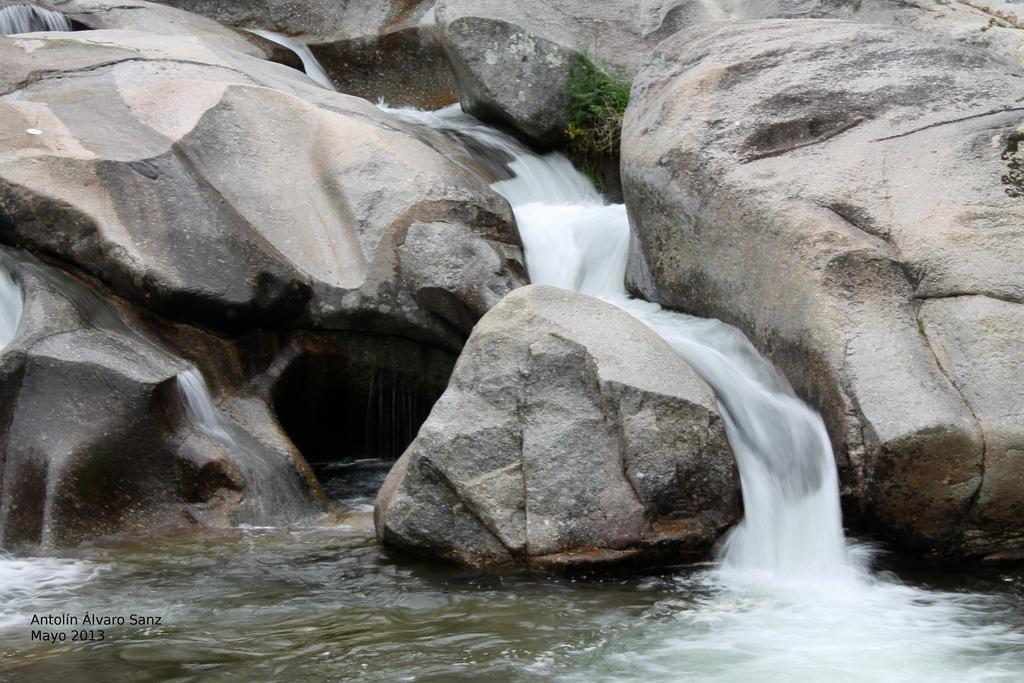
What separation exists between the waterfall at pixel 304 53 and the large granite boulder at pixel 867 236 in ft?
15.2

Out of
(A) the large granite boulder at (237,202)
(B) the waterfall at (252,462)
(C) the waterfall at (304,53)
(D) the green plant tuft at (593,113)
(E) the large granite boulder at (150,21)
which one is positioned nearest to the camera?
(B) the waterfall at (252,462)

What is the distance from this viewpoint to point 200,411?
18.7ft

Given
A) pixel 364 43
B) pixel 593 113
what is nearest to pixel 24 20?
pixel 364 43

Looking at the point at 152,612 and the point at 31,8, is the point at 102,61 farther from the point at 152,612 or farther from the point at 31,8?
the point at 152,612

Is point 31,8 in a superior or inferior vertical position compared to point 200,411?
superior

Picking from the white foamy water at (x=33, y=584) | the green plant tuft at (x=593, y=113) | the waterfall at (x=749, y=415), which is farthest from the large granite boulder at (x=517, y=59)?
the white foamy water at (x=33, y=584)

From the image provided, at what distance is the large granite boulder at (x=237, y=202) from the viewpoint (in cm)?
597

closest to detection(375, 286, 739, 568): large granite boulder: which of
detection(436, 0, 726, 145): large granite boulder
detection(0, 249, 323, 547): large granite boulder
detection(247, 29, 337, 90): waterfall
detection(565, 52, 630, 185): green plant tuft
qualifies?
detection(0, 249, 323, 547): large granite boulder

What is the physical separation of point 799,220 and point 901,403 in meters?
1.14

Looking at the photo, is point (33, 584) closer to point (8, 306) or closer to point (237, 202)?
point (8, 306)

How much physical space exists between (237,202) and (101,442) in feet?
5.59

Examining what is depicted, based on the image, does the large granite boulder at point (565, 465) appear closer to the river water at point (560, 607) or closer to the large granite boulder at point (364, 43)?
the river water at point (560, 607)

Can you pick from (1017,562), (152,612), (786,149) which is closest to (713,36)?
(786,149)

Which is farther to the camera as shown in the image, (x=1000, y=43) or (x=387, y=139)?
(x=1000, y=43)
